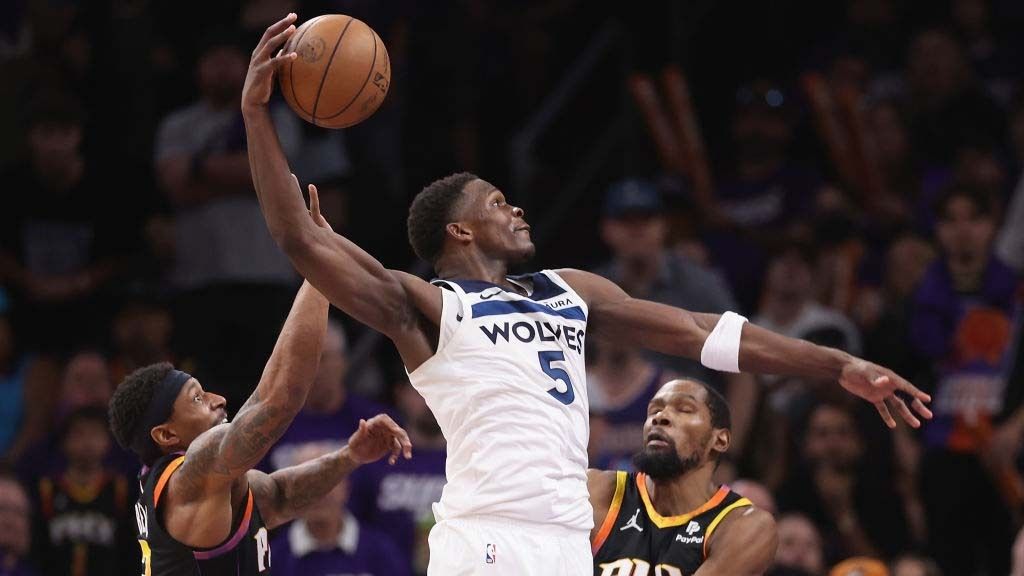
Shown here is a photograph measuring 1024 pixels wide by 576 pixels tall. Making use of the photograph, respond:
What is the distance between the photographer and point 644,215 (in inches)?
417

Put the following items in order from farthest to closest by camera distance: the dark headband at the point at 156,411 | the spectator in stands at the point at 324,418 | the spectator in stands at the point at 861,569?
the spectator in stands at the point at 324,418 → the spectator in stands at the point at 861,569 → the dark headband at the point at 156,411

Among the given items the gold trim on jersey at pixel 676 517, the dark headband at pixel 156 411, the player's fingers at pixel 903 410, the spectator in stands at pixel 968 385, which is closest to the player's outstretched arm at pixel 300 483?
the dark headband at pixel 156 411

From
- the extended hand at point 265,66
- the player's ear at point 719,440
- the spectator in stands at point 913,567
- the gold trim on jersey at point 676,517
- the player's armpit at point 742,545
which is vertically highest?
the extended hand at point 265,66

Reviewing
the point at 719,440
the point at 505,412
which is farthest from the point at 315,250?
the point at 719,440

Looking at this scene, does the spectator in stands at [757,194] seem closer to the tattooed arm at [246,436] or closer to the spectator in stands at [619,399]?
the spectator in stands at [619,399]

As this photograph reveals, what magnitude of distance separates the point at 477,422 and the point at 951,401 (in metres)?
5.36

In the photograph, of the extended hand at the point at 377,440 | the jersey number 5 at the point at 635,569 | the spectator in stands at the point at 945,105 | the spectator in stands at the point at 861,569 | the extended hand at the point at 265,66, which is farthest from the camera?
the spectator in stands at the point at 945,105

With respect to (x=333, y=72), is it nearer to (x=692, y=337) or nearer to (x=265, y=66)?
(x=265, y=66)

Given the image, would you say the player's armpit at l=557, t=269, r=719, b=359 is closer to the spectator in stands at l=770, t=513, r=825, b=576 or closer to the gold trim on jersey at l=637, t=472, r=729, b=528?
the gold trim on jersey at l=637, t=472, r=729, b=528

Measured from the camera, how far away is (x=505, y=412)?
6.04 meters

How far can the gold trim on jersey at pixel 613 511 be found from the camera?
7.35 meters

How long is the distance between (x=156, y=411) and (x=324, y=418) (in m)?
3.42

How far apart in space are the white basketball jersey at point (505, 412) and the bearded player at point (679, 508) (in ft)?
3.55

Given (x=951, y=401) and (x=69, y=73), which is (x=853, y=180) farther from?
(x=69, y=73)
